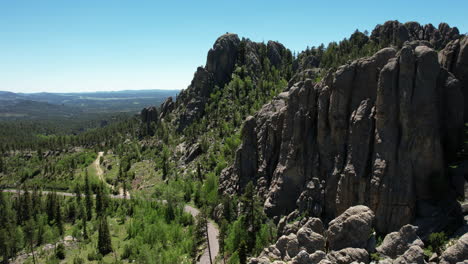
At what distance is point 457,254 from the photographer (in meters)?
37.4

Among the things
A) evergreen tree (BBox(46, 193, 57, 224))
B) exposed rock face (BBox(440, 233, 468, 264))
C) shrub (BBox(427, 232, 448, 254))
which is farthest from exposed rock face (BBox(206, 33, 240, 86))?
exposed rock face (BBox(440, 233, 468, 264))

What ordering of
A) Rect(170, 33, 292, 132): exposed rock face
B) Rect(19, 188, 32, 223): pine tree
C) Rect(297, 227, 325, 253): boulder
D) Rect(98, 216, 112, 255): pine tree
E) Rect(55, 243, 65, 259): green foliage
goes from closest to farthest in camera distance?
Rect(297, 227, 325, 253): boulder, Rect(98, 216, 112, 255): pine tree, Rect(55, 243, 65, 259): green foliage, Rect(19, 188, 32, 223): pine tree, Rect(170, 33, 292, 132): exposed rock face

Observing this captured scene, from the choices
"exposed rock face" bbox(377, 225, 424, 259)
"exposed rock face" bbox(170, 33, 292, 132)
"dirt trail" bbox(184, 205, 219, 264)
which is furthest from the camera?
"exposed rock face" bbox(170, 33, 292, 132)

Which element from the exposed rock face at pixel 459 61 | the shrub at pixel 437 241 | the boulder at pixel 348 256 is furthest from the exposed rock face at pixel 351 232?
the exposed rock face at pixel 459 61

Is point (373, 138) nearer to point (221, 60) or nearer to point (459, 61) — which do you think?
point (459, 61)

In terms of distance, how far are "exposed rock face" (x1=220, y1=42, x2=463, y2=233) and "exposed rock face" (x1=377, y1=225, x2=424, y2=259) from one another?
9790 mm

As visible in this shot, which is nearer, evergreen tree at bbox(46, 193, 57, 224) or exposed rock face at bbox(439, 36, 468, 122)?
exposed rock face at bbox(439, 36, 468, 122)

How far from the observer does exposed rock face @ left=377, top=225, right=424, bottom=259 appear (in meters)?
41.9

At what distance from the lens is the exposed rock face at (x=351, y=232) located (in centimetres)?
4525

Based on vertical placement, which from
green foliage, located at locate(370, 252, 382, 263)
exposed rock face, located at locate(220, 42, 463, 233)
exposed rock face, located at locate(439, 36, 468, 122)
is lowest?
green foliage, located at locate(370, 252, 382, 263)

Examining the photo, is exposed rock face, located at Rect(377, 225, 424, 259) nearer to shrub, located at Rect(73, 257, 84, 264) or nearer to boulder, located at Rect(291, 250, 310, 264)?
boulder, located at Rect(291, 250, 310, 264)

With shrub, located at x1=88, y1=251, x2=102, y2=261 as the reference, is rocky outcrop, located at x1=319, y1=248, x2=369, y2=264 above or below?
above

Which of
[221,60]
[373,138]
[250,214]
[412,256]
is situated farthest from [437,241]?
[221,60]

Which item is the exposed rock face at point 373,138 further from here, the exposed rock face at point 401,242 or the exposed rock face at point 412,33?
the exposed rock face at point 412,33
